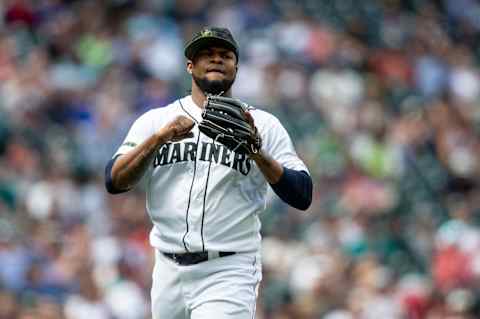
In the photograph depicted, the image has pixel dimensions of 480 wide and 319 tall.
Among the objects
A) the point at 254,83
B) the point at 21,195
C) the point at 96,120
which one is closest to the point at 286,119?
the point at 254,83

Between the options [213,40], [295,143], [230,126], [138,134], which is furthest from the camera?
[295,143]

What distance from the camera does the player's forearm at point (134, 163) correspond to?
5.47 metres

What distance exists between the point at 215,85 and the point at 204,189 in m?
0.44

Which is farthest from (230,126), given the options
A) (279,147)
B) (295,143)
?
(295,143)

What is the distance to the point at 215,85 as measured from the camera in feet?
18.8

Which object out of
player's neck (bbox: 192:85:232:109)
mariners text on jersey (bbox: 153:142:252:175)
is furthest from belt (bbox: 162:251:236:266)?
player's neck (bbox: 192:85:232:109)

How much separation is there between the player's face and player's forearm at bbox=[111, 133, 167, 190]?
421 mm

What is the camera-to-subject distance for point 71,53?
1345cm

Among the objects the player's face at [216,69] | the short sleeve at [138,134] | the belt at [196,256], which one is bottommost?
the belt at [196,256]

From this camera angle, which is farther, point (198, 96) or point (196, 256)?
point (198, 96)

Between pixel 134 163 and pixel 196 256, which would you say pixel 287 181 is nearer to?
pixel 196 256

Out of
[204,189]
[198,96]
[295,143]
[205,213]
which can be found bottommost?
[205,213]

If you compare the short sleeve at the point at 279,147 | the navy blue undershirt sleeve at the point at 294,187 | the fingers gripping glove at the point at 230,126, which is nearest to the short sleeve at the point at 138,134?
the fingers gripping glove at the point at 230,126

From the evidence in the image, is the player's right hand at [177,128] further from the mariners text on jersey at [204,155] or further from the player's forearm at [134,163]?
the mariners text on jersey at [204,155]
